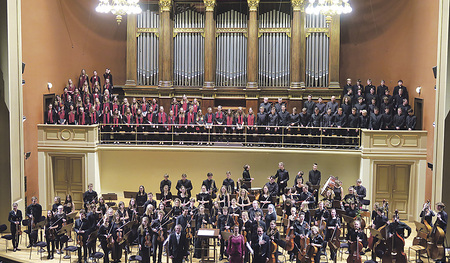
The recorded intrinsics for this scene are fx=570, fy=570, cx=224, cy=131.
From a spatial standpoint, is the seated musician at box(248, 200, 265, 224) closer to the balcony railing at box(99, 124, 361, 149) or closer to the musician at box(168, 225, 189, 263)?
the musician at box(168, 225, 189, 263)

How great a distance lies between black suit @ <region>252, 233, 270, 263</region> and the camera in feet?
36.1

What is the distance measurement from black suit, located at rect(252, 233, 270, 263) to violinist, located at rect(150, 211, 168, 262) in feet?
6.34

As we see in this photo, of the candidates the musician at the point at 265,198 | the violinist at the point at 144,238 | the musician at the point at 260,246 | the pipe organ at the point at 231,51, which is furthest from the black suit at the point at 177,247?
the pipe organ at the point at 231,51

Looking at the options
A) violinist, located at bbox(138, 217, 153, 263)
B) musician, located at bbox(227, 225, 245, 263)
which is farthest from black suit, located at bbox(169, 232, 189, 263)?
musician, located at bbox(227, 225, 245, 263)

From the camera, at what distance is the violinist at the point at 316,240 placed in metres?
11.0

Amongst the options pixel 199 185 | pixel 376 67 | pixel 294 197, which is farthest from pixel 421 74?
pixel 199 185

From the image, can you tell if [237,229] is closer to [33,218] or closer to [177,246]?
[177,246]

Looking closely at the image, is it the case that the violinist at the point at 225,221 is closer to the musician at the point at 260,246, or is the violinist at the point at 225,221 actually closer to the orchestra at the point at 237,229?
the orchestra at the point at 237,229

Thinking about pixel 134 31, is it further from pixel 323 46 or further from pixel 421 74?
pixel 421 74

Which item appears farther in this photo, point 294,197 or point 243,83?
point 243,83

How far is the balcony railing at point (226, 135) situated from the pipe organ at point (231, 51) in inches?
77.2

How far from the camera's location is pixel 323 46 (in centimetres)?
1750

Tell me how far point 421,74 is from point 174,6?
7871mm

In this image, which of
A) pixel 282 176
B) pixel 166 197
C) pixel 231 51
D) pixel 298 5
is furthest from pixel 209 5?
pixel 166 197
